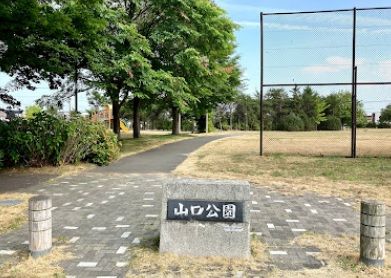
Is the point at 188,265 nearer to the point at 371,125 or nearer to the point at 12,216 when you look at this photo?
the point at 12,216

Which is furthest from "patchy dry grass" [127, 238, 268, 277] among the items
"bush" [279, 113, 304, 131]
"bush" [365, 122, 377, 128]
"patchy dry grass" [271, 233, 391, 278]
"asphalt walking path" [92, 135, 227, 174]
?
"bush" [365, 122, 377, 128]

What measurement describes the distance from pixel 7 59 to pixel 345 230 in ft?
34.6

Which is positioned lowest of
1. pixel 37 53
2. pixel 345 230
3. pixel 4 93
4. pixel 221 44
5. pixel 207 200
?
pixel 345 230

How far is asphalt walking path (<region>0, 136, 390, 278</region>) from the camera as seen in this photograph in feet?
14.2

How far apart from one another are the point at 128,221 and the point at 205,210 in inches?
71.0

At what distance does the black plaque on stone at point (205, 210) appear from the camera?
4445 millimetres

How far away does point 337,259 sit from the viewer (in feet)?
14.3

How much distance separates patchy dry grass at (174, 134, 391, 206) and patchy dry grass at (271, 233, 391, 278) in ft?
9.10

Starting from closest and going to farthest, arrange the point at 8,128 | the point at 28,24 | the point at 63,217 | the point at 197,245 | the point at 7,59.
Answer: the point at 197,245 < the point at 63,217 < the point at 28,24 < the point at 8,128 < the point at 7,59

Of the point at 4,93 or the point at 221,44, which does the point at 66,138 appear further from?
the point at 221,44

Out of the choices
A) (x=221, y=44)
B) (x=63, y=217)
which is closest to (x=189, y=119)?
(x=221, y=44)

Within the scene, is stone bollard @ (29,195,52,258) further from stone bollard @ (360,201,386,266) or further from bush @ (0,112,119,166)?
bush @ (0,112,119,166)

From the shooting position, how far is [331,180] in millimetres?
9469

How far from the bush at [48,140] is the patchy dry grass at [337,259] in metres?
7.94
